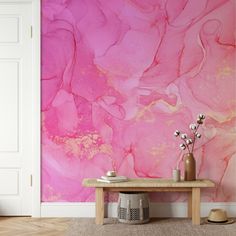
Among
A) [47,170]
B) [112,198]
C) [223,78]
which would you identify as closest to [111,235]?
[112,198]

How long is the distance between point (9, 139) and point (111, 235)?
4.75 feet

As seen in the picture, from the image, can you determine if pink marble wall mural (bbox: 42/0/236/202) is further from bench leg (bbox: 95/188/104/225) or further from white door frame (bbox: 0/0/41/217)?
bench leg (bbox: 95/188/104/225)

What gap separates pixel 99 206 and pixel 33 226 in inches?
23.8

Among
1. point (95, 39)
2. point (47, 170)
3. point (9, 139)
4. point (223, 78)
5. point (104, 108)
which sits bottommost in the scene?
point (47, 170)

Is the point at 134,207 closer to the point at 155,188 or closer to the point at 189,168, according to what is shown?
the point at 155,188

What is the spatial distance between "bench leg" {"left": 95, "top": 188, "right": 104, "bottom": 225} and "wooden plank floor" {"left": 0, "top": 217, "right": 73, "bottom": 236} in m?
0.27

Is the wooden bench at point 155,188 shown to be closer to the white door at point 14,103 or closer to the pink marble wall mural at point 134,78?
the pink marble wall mural at point 134,78

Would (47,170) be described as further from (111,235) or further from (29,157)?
(111,235)

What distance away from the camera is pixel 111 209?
472cm

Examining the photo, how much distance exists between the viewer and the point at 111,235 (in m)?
4.01

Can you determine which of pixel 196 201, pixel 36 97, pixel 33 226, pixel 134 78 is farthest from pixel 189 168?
pixel 36 97

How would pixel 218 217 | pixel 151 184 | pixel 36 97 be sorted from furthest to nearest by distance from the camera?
pixel 36 97 → pixel 218 217 → pixel 151 184

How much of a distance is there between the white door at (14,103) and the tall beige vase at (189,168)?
149 centimetres

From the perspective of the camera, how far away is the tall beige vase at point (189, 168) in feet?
14.7
